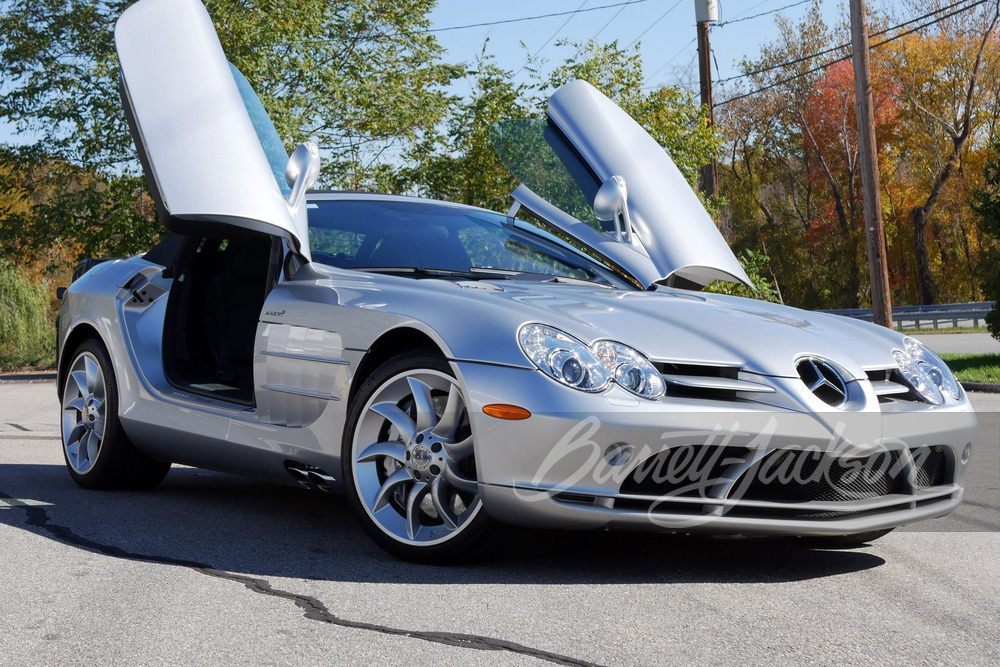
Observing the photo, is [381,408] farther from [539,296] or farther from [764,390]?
[764,390]

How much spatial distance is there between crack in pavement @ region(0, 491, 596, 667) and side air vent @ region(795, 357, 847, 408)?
4.82 feet

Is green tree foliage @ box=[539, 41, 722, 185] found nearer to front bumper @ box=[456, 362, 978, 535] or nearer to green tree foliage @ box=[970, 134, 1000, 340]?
green tree foliage @ box=[970, 134, 1000, 340]

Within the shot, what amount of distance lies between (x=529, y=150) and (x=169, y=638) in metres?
3.66

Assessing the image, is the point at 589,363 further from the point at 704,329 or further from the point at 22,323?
the point at 22,323

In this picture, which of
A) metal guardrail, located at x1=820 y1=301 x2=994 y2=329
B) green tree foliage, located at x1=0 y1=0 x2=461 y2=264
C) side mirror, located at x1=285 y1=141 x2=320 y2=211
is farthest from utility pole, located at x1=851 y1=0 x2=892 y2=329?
metal guardrail, located at x1=820 y1=301 x2=994 y2=329

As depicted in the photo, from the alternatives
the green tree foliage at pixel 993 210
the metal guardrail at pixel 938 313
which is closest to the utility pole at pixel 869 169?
the green tree foliage at pixel 993 210

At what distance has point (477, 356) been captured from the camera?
3684 mm

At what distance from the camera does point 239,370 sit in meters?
5.58

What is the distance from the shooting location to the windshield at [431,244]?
15.7 ft

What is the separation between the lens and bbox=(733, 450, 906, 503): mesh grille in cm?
362

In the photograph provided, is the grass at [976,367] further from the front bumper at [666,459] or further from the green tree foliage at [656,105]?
the front bumper at [666,459]

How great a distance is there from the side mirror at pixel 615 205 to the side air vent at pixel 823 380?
1.65m

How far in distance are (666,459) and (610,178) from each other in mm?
2120

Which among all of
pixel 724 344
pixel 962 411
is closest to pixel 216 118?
pixel 724 344
